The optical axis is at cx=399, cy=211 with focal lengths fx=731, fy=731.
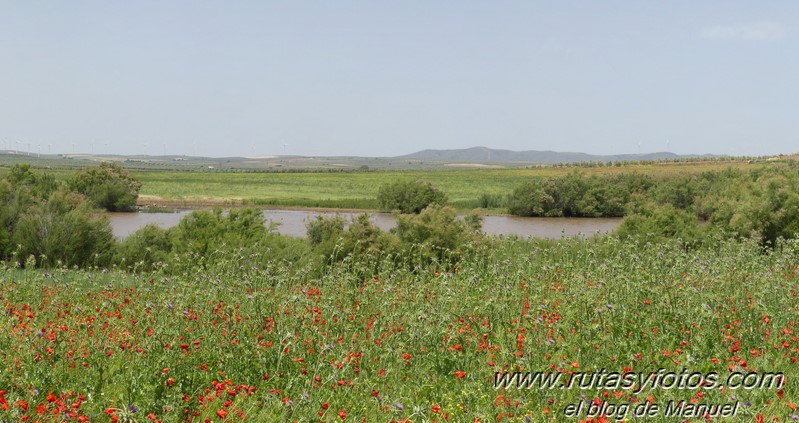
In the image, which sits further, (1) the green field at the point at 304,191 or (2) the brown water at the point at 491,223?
(1) the green field at the point at 304,191

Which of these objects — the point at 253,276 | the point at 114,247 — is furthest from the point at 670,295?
the point at 114,247

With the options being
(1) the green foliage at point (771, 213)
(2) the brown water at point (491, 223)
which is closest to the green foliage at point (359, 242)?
(1) the green foliage at point (771, 213)

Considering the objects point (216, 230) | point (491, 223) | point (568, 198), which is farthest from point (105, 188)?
point (216, 230)

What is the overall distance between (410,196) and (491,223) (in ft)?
26.3

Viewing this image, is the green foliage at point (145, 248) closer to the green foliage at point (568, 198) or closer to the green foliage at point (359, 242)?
the green foliage at point (359, 242)

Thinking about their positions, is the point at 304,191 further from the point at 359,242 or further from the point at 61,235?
the point at 359,242

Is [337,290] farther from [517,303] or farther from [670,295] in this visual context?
[670,295]

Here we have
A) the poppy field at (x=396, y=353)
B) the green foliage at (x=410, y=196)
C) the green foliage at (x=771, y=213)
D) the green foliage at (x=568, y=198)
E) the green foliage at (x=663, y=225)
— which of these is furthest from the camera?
the green foliage at (x=568, y=198)

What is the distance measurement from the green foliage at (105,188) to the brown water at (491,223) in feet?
6.51

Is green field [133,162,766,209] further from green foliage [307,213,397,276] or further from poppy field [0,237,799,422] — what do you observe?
poppy field [0,237,799,422]

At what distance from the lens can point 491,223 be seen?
4506 cm

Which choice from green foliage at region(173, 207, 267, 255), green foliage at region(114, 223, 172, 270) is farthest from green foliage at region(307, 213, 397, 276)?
green foliage at region(114, 223, 172, 270)

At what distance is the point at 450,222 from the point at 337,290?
1167 cm

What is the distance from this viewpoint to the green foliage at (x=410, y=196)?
4994 cm
